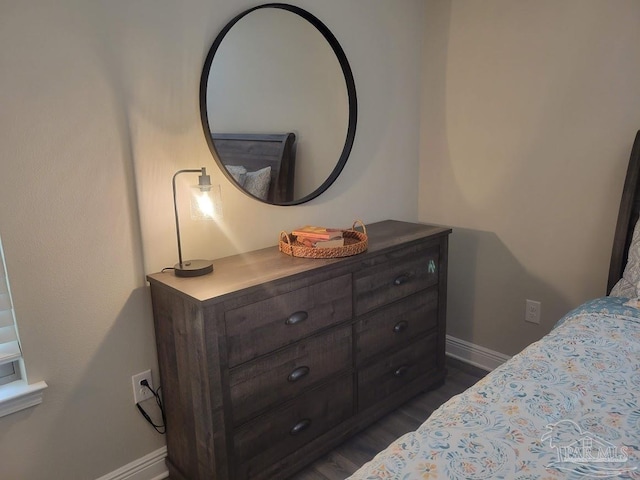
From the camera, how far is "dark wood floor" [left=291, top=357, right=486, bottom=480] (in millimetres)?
1918

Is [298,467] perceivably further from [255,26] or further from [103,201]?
[255,26]

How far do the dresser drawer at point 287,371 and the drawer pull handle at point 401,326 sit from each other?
31 centimetres

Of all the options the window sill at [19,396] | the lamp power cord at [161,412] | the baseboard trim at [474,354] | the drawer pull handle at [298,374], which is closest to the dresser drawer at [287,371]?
the drawer pull handle at [298,374]

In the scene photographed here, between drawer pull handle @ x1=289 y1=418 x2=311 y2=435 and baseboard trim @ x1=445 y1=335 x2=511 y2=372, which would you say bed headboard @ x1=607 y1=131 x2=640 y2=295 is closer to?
baseboard trim @ x1=445 y1=335 x2=511 y2=372

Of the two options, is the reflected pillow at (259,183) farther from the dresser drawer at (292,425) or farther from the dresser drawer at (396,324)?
the dresser drawer at (292,425)

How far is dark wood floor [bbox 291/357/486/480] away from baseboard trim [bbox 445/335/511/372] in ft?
0.20

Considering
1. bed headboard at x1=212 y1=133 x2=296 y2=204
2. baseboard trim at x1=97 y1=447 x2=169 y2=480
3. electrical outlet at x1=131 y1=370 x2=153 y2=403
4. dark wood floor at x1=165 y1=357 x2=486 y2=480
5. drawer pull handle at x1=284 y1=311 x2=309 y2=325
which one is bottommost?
dark wood floor at x1=165 y1=357 x2=486 y2=480

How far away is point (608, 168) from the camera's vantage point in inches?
82.7

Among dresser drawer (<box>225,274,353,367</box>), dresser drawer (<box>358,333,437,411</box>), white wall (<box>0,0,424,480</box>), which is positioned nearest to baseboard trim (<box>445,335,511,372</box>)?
dresser drawer (<box>358,333,437,411</box>)

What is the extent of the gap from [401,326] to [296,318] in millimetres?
681

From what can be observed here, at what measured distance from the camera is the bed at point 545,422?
3.06 feet

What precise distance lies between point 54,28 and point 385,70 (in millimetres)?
1557

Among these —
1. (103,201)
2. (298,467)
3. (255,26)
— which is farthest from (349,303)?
(255,26)

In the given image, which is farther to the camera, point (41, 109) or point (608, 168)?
point (608, 168)
